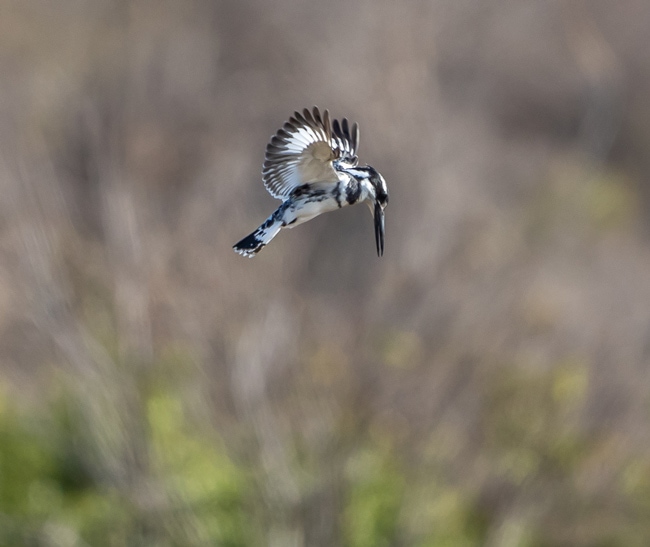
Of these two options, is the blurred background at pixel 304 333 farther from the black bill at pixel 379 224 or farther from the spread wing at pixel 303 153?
the black bill at pixel 379 224

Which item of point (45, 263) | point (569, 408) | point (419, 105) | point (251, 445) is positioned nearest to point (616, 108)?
point (419, 105)

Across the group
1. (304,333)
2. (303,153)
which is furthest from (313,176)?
(304,333)

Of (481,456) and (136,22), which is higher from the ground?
(136,22)

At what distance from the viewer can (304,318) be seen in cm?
711

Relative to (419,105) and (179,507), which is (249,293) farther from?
(419,105)

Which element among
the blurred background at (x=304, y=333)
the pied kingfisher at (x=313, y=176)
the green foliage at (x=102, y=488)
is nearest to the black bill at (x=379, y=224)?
the pied kingfisher at (x=313, y=176)

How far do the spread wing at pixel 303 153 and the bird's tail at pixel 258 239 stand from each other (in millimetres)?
116

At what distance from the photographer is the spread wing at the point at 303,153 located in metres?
1.64

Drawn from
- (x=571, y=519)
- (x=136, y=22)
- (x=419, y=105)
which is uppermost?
(x=136, y=22)

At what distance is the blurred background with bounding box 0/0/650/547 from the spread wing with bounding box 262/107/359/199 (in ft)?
13.4

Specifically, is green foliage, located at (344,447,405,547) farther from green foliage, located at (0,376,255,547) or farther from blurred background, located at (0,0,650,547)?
green foliage, located at (0,376,255,547)

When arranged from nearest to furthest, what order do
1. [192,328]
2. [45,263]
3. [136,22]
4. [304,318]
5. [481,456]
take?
[45,263] < [192,328] < [304,318] < [481,456] < [136,22]

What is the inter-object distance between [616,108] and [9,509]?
6.42 metres

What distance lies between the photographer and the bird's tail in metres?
1.47
